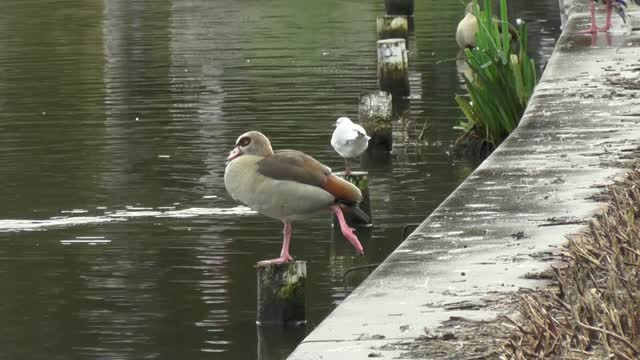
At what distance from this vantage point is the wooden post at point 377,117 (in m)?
17.0

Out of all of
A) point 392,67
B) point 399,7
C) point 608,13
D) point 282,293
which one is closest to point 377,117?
point 392,67

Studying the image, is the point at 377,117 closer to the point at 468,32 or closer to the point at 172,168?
the point at 172,168

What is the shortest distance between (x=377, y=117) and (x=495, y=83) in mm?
1783

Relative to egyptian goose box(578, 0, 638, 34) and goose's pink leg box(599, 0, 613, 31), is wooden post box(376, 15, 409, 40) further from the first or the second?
goose's pink leg box(599, 0, 613, 31)

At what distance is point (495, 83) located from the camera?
15.8 m

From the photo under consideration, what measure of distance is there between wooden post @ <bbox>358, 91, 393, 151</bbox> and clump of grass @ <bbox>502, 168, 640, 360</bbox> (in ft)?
→ 29.2

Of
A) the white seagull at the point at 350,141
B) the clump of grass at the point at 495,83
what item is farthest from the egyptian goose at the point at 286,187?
the clump of grass at the point at 495,83

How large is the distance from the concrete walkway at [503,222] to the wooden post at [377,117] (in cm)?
191

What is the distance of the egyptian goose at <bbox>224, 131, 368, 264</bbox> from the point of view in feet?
32.8

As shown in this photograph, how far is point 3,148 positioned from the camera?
17.8m

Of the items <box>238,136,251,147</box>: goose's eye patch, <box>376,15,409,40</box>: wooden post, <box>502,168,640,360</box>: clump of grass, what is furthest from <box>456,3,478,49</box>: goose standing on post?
<box>502,168,640,360</box>: clump of grass

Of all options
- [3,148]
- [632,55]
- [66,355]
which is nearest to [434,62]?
[632,55]

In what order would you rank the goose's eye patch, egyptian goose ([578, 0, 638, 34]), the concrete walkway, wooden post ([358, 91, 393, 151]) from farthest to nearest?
egyptian goose ([578, 0, 638, 34]), wooden post ([358, 91, 393, 151]), the goose's eye patch, the concrete walkway

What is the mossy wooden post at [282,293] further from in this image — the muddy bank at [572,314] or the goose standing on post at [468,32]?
the goose standing on post at [468,32]
